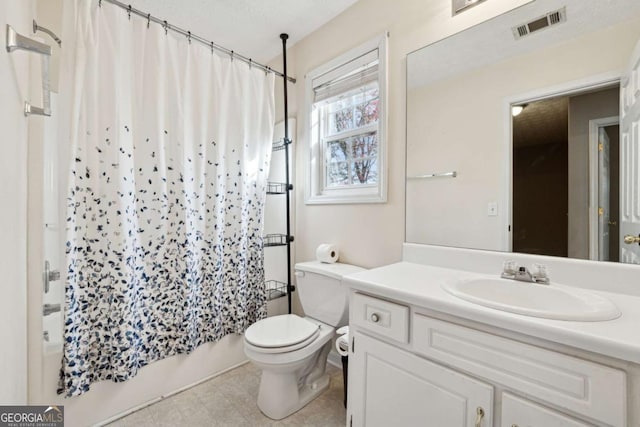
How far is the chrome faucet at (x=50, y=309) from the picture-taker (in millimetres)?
1374

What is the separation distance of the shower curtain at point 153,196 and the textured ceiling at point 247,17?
318mm

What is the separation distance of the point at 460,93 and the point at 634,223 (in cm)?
88

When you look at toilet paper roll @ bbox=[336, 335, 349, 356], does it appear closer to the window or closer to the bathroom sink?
the bathroom sink

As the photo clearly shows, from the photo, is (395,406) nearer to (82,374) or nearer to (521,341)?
(521,341)

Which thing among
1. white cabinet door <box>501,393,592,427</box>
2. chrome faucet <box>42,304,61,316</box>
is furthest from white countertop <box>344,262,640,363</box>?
chrome faucet <box>42,304,61,316</box>

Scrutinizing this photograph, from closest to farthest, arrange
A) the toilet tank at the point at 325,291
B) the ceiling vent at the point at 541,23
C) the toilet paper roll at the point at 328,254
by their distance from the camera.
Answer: the ceiling vent at the point at 541,23, the toilet tank at the point at 325,291, the toilet paper roll at the point at 328,254

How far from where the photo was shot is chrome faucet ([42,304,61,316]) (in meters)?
1.37

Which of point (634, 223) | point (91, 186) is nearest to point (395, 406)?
point (634, 223)

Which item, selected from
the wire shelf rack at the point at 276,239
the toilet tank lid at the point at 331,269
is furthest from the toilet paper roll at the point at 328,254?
the wire shelf rack at the point at 276,239

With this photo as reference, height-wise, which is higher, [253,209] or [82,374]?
[253,209]

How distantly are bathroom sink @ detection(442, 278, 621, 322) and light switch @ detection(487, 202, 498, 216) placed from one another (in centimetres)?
32

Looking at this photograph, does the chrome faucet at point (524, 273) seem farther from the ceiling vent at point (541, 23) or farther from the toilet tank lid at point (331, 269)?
the ceiling vent at point (541, 23)

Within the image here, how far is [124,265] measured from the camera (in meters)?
1.46

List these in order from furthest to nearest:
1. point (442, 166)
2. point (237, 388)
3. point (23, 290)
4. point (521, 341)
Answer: point (237, 388) < point (442, 166) < point (23, 290) < point (521, 341)
